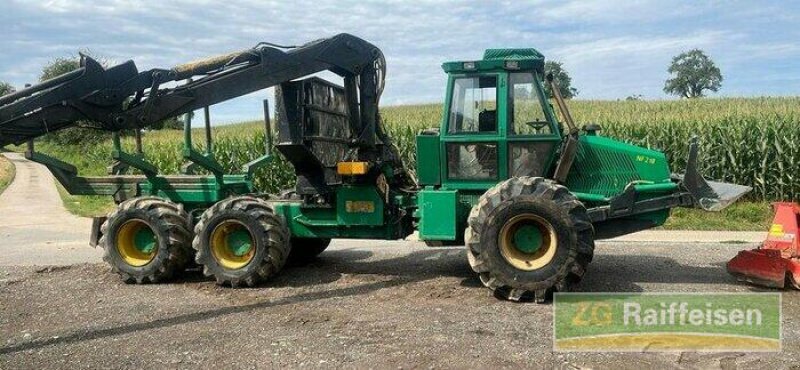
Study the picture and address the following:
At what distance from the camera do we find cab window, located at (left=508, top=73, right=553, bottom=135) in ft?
25.2

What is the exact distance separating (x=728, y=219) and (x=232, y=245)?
10.1 meters

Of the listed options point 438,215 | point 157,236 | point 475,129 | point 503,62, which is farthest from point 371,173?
point 157,236

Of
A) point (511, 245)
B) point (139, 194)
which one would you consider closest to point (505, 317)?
point (511, 245)

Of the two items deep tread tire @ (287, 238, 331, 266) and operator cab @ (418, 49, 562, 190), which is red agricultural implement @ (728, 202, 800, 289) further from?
deep tread tire @ (287, 238, 331, 266)

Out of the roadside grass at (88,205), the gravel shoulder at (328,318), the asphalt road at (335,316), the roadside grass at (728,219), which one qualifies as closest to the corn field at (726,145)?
the roadside grass at (728,219)

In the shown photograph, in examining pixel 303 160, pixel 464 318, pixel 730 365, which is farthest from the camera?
pixel 303 160

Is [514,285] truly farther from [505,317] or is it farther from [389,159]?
[389,159]

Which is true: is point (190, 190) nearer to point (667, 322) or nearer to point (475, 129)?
point (475, 129)

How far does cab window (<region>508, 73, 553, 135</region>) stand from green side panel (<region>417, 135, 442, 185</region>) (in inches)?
36.6

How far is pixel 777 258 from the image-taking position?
7.15 m

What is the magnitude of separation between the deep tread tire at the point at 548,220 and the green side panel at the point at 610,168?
3.08ft

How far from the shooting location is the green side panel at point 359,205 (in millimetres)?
8406

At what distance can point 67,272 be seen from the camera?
31.0 feet

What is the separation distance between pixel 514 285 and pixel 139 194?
5.46 meters
